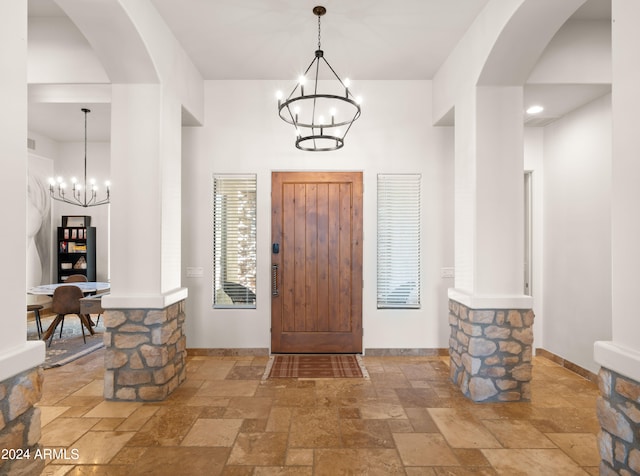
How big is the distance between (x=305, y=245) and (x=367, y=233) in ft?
2.46

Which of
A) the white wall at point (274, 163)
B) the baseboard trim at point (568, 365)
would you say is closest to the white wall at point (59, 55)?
the white wall at point (274, 163)

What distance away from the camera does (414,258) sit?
15.2 feet

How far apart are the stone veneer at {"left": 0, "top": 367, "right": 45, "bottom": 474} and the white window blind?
3.51 m

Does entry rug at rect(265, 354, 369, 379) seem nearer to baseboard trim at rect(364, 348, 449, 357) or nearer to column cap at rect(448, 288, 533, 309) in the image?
baseboard trim at rect(364, 348, 449, 357)

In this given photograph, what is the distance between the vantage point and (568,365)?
13.6 ft

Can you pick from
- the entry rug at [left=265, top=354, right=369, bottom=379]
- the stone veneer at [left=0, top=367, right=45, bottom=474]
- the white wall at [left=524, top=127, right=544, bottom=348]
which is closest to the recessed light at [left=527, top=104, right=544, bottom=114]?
the white wall at [left=524, top=127, right=544, bottom=348]

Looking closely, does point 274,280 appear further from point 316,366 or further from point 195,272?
point 316,366

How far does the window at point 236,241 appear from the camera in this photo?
4.62 meters

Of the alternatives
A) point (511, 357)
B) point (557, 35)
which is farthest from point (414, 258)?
point (557, 35)

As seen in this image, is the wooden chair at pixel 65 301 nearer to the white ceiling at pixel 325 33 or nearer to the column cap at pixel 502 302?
the white ceiling at pixel 325 33

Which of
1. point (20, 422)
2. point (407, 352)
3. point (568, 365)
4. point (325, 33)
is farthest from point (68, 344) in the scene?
point (568, 365)

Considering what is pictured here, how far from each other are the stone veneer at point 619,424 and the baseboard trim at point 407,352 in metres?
2.72

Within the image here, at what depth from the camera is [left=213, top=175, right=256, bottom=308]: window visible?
15.2 feet

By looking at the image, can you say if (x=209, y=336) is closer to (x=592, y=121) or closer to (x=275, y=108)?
(x=275, y=108)
